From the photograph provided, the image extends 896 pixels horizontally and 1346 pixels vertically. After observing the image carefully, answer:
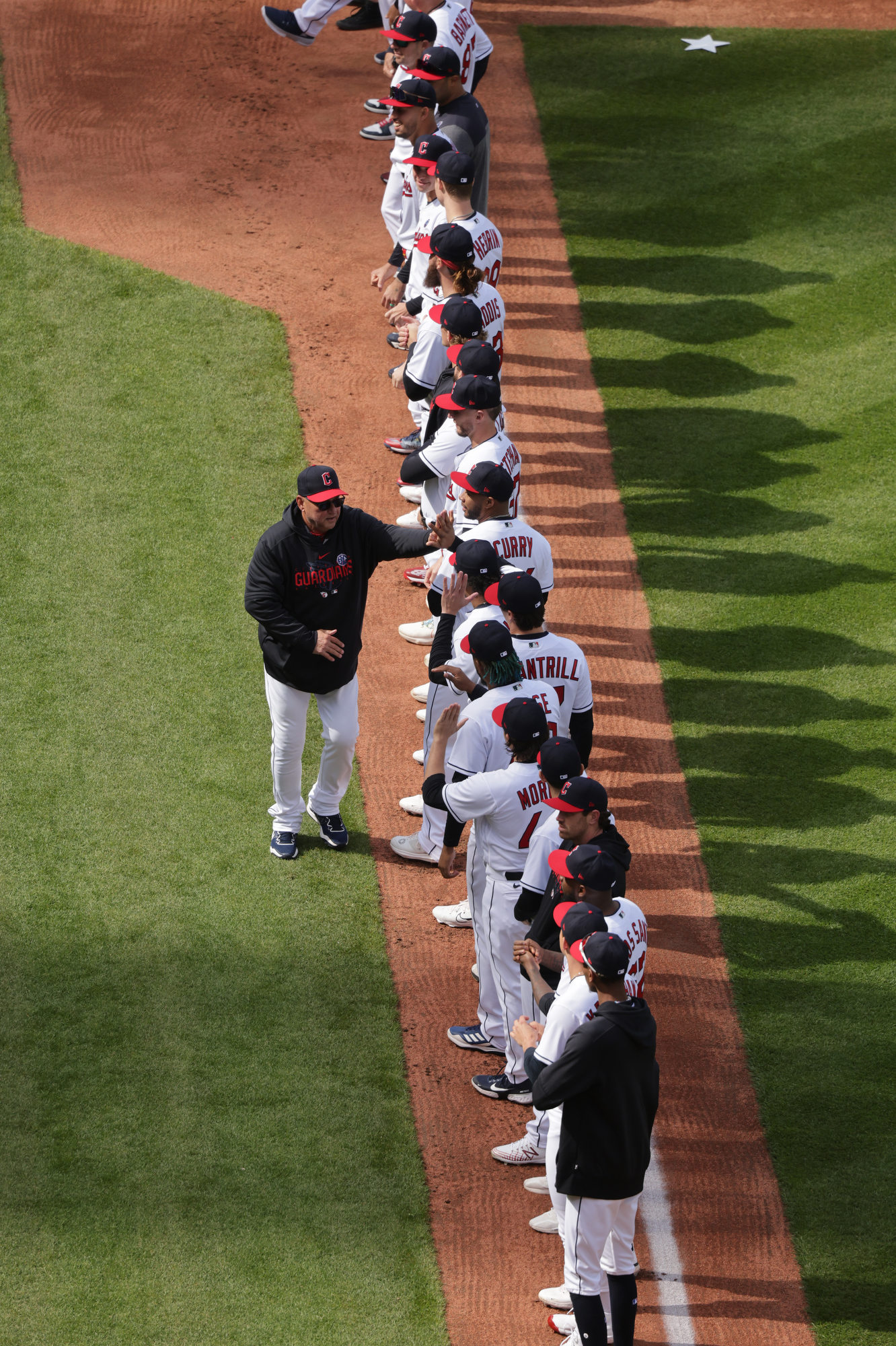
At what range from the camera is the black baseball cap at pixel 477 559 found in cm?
610

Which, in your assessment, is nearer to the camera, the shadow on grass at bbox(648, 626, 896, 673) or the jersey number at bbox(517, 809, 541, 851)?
the jersey number at bbox(517, 809, 541, 851)

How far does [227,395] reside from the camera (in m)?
9.66

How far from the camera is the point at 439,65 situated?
8.95m

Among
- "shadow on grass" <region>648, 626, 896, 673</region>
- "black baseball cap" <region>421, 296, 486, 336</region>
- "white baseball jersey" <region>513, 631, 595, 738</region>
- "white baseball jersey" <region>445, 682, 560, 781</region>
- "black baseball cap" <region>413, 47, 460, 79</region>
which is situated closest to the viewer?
"white baseball jersey" <region>445, 682, 560, 781</region>

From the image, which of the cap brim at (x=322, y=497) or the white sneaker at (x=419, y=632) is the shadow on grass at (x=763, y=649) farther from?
the cap brim at (x=322, y=497)

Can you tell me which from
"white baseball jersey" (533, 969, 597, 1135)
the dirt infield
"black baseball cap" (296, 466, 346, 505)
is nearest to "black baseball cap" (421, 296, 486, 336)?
"black baseball cap" (296, 466, 346, 505)

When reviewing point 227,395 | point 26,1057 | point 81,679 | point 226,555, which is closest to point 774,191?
point 227,395

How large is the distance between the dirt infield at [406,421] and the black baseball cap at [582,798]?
1563mm

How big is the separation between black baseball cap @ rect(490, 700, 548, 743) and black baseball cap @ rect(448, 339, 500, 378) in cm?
217

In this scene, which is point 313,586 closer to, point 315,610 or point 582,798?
point 315,610

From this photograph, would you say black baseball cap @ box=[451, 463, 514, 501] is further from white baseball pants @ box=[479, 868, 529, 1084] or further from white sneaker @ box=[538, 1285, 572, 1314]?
white sneaker @ box=[538, 1285, 572, 1314]

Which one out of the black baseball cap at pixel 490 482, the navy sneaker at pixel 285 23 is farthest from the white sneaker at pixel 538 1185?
the navy sneaker at pixel 285 23

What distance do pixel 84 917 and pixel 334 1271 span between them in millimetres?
2074

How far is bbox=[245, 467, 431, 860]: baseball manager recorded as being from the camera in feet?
20.7
